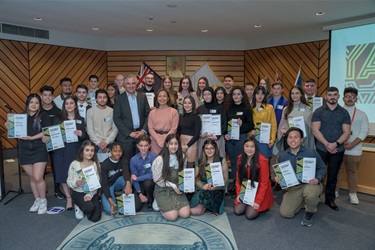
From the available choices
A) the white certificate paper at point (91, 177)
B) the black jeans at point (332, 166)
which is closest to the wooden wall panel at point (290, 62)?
the black jeans at point (332, 166)

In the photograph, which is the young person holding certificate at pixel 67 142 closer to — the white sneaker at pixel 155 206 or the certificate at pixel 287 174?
the white sneaker at pixel 155 206

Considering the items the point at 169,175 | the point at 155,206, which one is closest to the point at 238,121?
the point at 169,175

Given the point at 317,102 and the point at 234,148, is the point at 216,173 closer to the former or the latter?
the point at 234,148

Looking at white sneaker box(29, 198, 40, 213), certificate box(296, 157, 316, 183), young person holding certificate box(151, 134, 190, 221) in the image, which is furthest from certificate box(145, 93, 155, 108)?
certificate box(296, 157, 316, 183)

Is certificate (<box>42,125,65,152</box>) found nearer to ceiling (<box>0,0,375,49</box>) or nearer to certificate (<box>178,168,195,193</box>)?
certificate (<box>178,168,195,193</box>)

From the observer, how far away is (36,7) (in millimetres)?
5723

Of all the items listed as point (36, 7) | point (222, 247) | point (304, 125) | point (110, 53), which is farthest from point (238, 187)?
point (110, 53)

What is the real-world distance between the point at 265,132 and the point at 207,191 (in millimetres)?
1202

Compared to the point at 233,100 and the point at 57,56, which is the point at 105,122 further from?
the point at 57,56

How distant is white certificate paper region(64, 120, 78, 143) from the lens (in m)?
3.88

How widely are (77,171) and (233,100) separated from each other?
228 centimetres

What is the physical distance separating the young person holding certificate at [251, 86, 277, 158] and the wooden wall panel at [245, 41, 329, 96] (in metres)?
4.31

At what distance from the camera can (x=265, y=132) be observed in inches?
165

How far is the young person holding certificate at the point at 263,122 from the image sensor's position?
4.22 meters
